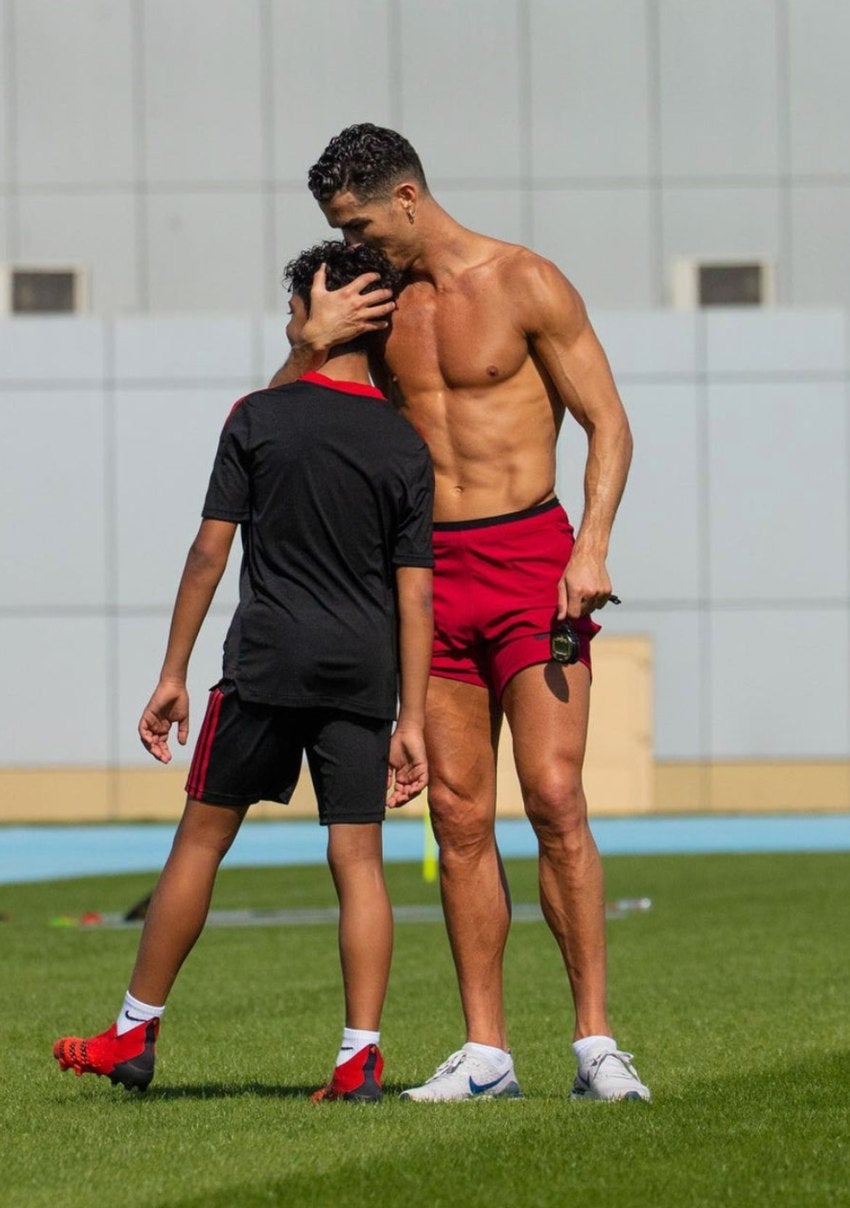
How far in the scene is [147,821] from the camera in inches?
A: 1117

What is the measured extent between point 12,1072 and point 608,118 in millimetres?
25124

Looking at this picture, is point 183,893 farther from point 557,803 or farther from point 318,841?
point 318,841

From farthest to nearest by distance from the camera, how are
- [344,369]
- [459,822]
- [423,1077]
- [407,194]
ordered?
[423,1077]
[459,822]
[407,194]
[344,369]

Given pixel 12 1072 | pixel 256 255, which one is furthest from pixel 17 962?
pixel 256 255

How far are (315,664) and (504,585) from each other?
1.95 ft

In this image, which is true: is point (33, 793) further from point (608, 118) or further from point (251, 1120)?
point (251, 1120)

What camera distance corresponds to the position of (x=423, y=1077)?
6.24 meters

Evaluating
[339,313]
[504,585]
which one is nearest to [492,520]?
[504,585]

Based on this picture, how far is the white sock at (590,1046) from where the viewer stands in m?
5.54

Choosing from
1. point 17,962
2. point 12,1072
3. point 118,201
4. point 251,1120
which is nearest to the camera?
point 251,1120

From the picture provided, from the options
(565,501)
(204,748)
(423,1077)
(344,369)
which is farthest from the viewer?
(565,501)

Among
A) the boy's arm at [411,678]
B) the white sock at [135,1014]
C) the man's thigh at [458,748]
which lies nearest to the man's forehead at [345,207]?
the boy's arm at [411,678]

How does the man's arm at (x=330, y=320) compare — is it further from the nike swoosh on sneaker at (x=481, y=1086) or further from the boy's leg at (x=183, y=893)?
the nike swoosh on sneaker at (x=481, y=1086)

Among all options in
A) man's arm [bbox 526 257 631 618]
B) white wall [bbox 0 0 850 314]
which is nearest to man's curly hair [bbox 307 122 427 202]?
man's arm [bbox 526 257 631 618]
